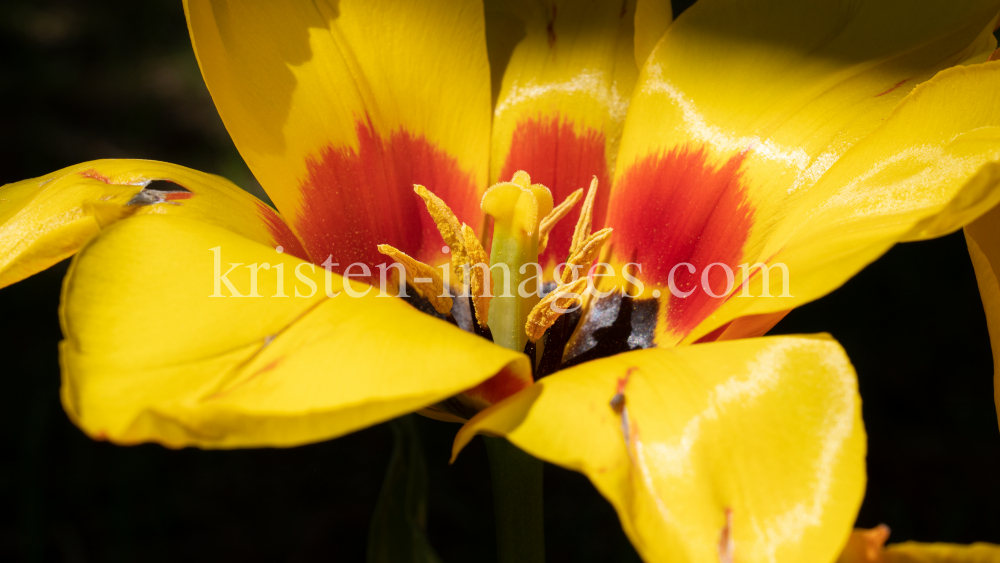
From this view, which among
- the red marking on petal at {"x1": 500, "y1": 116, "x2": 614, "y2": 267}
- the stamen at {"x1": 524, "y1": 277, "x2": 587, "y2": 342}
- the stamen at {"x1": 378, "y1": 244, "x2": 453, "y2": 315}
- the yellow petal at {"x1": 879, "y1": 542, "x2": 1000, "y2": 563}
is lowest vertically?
the yellow petal at {"x1": 879, "y1": 542, "x2": 1000, "y2": 563}

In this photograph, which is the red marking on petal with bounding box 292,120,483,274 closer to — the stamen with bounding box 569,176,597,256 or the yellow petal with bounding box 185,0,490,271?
the yellow petal with bounding box 185,0,490,271

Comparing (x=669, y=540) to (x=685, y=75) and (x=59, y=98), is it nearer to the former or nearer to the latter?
(x=685, y=75)

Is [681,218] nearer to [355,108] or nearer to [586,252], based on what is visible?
[586,252]

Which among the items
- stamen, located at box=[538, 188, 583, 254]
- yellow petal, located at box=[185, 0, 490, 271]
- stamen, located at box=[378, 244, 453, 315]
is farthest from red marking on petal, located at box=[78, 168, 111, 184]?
stamen, located at box=[538, 188, 583, 254]

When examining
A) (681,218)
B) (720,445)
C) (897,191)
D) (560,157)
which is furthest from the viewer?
(560,157)

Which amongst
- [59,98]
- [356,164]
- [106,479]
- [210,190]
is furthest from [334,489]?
[59,98]

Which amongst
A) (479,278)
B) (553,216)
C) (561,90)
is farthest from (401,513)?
(561,90)
